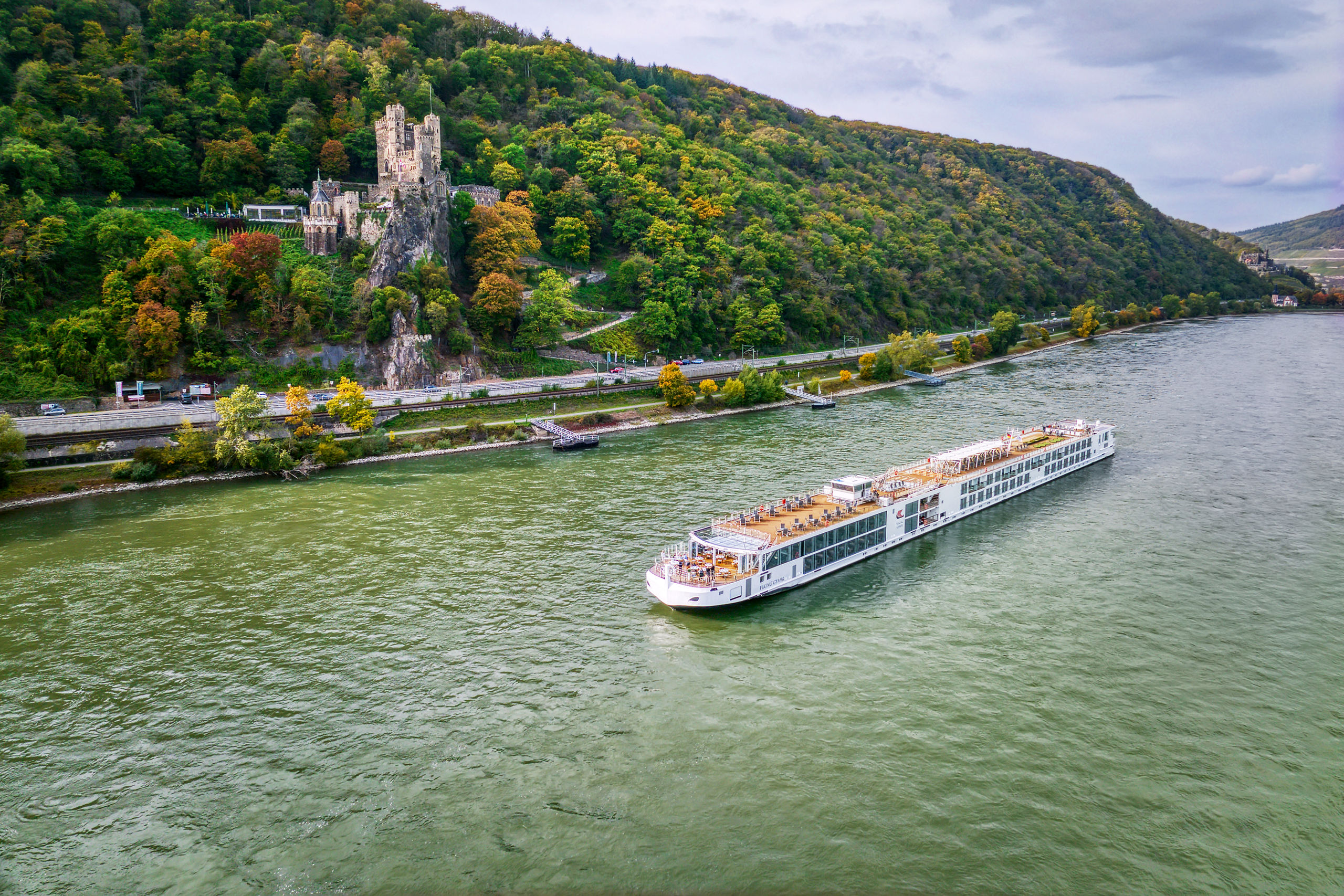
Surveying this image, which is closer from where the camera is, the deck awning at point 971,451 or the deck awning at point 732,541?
the deck awning at point 732,541

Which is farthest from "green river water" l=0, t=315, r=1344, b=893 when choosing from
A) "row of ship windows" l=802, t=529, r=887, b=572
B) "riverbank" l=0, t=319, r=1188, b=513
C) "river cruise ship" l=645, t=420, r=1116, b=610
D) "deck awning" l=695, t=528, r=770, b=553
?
"deck awning" l=695, t=528, r=770, b=553

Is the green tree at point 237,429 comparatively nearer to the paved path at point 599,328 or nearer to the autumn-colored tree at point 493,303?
the autumn-colored tree at point 493,303

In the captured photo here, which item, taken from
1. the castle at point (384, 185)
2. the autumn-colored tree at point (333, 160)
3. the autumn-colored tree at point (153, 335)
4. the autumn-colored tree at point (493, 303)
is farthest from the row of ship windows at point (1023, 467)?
the autumn-colored tree at point (333, 160)

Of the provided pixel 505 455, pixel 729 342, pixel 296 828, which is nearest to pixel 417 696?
pixel 296 828

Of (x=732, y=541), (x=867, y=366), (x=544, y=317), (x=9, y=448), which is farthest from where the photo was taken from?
(x=867, y=366)

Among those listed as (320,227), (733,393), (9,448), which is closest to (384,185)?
(320,227)

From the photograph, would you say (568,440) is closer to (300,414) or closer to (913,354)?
(300,414)

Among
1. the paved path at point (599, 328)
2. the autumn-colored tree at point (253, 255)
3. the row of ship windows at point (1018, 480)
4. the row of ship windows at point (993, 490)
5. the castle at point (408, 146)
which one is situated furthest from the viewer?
the castle at point (408, 146)
